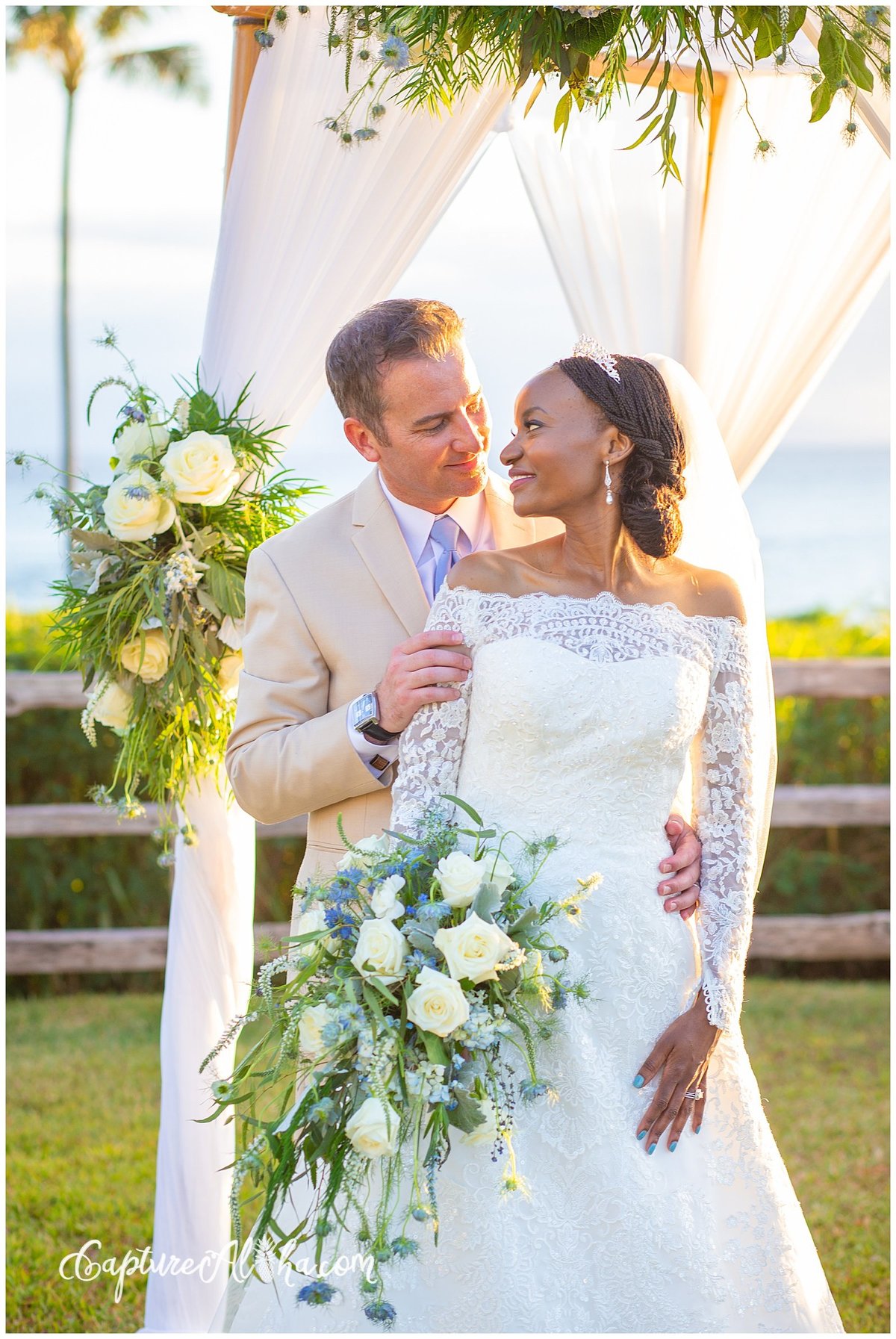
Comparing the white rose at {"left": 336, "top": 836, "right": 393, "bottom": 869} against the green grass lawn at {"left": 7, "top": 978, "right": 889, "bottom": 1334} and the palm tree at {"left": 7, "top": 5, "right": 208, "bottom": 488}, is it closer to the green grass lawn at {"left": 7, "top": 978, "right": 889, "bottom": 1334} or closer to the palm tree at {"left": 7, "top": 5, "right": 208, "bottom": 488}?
the green grass lawn at {"left": 7, "top": 978, "right": 889, "bottom": 1334}

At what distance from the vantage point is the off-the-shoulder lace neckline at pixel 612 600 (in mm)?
2807

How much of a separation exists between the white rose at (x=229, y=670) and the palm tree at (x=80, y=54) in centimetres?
1682

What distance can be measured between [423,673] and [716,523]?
3.44ft

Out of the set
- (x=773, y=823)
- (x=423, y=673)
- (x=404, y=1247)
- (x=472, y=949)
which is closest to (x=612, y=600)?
(x=423, y=673)

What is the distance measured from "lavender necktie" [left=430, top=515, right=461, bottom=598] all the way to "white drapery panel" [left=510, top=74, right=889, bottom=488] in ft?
4.28

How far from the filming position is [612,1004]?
263 cm

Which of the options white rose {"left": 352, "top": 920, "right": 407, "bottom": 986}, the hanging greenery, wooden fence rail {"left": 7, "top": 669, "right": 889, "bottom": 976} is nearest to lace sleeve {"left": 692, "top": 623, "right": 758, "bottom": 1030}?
white rose {"left": 352, "top": 920, "right": 407, "bottom": 986}

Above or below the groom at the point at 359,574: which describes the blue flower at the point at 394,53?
above

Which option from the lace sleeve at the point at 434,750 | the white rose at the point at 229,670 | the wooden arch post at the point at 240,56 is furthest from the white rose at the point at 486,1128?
the wooden arch post at the point at 240,56

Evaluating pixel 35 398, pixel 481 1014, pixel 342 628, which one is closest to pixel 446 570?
pixel 342 628

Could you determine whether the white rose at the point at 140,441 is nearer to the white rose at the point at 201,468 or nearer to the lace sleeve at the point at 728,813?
the white rose at the point at 201,468

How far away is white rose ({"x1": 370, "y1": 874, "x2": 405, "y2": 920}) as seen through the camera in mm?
2275

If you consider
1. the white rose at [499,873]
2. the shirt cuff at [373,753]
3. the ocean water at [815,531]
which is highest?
the ocean water at [815,531]

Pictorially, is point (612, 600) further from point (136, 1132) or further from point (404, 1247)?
point (136, 1132)
